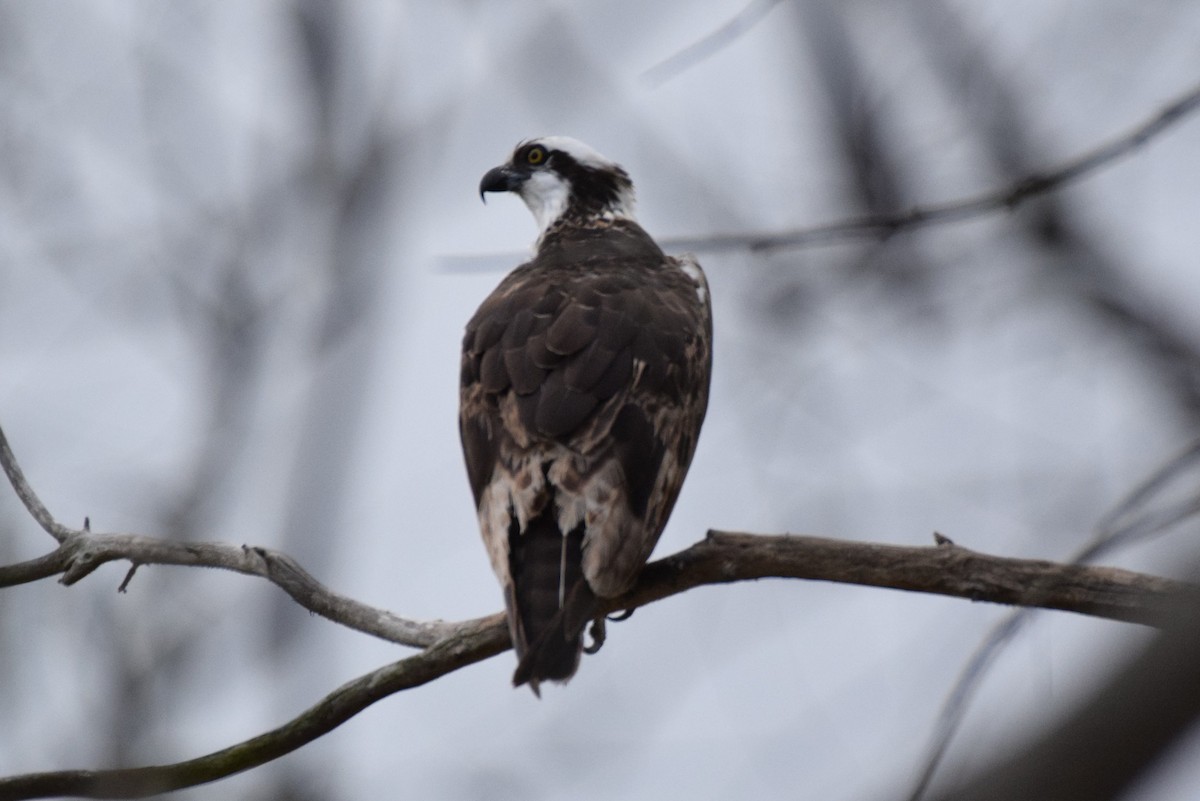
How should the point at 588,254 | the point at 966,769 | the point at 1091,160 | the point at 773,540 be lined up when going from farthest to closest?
the point at 588,254, the point at 773,540, the point at 1091,160, the point at 966,769

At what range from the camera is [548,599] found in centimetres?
432

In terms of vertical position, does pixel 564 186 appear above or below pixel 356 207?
above

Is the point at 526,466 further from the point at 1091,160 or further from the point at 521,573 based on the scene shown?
the point at 1091,160

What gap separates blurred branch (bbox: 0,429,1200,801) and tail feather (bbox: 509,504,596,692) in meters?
0.13

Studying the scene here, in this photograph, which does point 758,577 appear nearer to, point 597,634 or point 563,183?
point 597,634

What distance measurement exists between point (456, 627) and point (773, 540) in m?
1.08

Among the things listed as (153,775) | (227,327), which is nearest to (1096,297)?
(227,327)

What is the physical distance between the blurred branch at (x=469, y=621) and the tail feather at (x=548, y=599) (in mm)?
134

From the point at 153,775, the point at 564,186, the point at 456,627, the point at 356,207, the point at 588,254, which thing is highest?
the point at 564,186

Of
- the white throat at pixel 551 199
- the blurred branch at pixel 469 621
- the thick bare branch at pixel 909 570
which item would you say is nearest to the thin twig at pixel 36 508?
the blurred branch at pixel 469 621

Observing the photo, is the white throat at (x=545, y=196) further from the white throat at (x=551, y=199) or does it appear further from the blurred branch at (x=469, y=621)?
the blurred branch at (x=469, y=621)

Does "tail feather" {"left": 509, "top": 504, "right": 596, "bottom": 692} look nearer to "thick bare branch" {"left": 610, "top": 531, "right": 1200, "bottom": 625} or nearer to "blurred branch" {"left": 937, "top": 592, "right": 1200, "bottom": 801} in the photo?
"thick bare branch" {"left": 610, "top": 531, "right": 1200, "bottom": 625}

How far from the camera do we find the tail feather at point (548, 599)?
4.12 metres

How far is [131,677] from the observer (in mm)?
3572
